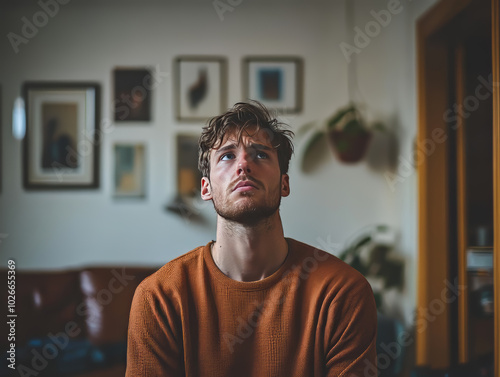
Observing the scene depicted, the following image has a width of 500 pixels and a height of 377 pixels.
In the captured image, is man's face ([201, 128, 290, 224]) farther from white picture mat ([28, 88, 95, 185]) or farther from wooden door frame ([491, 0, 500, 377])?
white picture mat ([28, 88, 95, 185])

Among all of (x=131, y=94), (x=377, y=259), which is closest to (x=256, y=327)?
(x=377, y=259)

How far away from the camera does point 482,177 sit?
232 centimetres

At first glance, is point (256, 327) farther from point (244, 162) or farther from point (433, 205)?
point (433, 205)

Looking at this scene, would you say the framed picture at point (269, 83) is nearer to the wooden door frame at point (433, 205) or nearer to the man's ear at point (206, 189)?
the wooden door frame at point (433, 205)

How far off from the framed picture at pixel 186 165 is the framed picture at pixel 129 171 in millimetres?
242

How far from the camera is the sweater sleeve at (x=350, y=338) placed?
1.23 m

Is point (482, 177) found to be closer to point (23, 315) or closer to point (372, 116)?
point (372, 116)

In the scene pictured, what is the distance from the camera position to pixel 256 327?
1.24 metres

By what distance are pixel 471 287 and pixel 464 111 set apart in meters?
0.92

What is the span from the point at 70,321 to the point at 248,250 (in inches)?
70.6

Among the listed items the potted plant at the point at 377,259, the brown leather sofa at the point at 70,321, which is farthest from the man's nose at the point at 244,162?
the potted plant at the point at 377,259

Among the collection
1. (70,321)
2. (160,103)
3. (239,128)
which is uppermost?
(160,103)

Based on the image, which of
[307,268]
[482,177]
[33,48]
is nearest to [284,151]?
[307,268]

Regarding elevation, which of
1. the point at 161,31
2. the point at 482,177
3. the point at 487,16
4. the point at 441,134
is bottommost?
the point at 482,177
